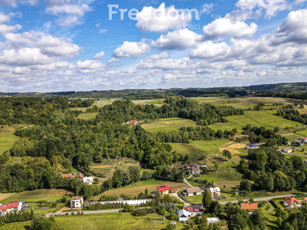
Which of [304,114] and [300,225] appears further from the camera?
[304,114]

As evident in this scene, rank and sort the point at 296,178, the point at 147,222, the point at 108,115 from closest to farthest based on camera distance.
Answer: the point at 147,222 < the point at 296,178 < the point at 108,115

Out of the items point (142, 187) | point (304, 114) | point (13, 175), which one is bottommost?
point (142, 187)

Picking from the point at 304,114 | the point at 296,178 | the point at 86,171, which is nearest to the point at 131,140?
the point at 86,171

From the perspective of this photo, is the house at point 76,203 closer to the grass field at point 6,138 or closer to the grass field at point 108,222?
the grass field at point 108,222

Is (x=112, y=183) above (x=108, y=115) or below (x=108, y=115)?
below

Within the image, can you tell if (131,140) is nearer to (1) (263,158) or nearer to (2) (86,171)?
(2) (86,171)

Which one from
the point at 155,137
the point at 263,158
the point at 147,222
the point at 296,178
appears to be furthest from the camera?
the point at 155,137

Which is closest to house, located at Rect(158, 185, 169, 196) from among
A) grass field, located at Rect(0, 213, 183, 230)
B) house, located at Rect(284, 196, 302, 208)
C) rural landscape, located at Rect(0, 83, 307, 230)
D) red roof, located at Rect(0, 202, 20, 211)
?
rural landscape, located at Rect(0, 83, 307, 230)
